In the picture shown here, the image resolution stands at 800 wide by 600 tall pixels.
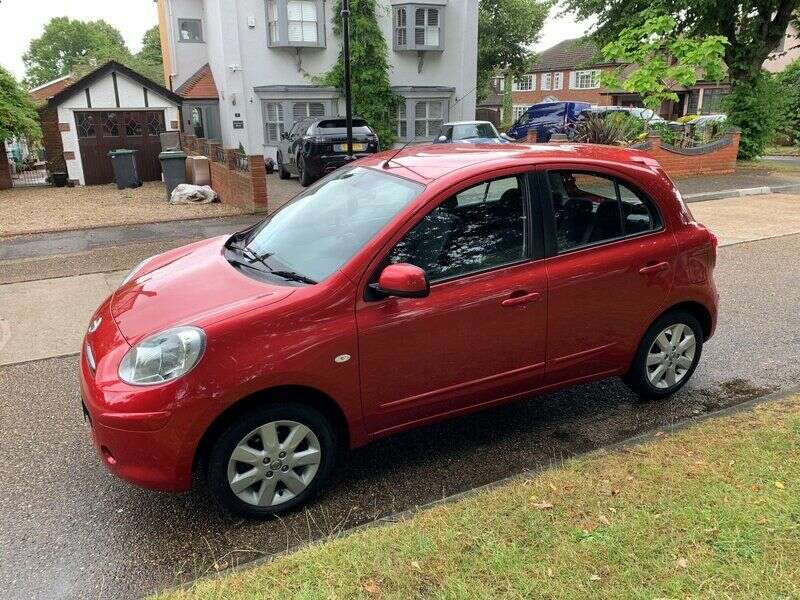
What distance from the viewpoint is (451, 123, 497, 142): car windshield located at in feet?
60.3

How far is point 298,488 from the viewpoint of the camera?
3154mm

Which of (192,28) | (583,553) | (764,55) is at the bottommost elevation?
(583,553)

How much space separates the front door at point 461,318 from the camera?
3188 mm

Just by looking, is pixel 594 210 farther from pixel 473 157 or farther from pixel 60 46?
pixel 60 46

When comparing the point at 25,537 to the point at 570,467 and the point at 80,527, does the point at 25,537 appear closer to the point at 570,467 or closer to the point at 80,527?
the point at 80,527

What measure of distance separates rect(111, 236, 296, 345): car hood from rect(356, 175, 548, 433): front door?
591mm

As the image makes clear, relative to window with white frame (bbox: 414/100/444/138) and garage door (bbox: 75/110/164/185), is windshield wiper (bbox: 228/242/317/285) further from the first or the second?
window with white frame (bbox: 414/100/444/138)

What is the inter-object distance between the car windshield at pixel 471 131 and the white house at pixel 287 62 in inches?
247

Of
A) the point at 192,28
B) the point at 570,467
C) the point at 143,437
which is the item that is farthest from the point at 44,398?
the point at 192,28

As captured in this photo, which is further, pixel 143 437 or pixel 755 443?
pixel 755 443

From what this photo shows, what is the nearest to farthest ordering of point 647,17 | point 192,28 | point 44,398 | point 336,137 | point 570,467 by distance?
point 570,467, point 44,398, point 336,137, point 647,17, point 192,28

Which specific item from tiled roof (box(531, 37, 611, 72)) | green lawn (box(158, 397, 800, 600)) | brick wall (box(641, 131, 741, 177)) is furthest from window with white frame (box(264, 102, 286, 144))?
tiled roof (box(531, 37, 611, 72))

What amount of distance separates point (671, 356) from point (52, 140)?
2010cm

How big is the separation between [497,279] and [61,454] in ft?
9.28
